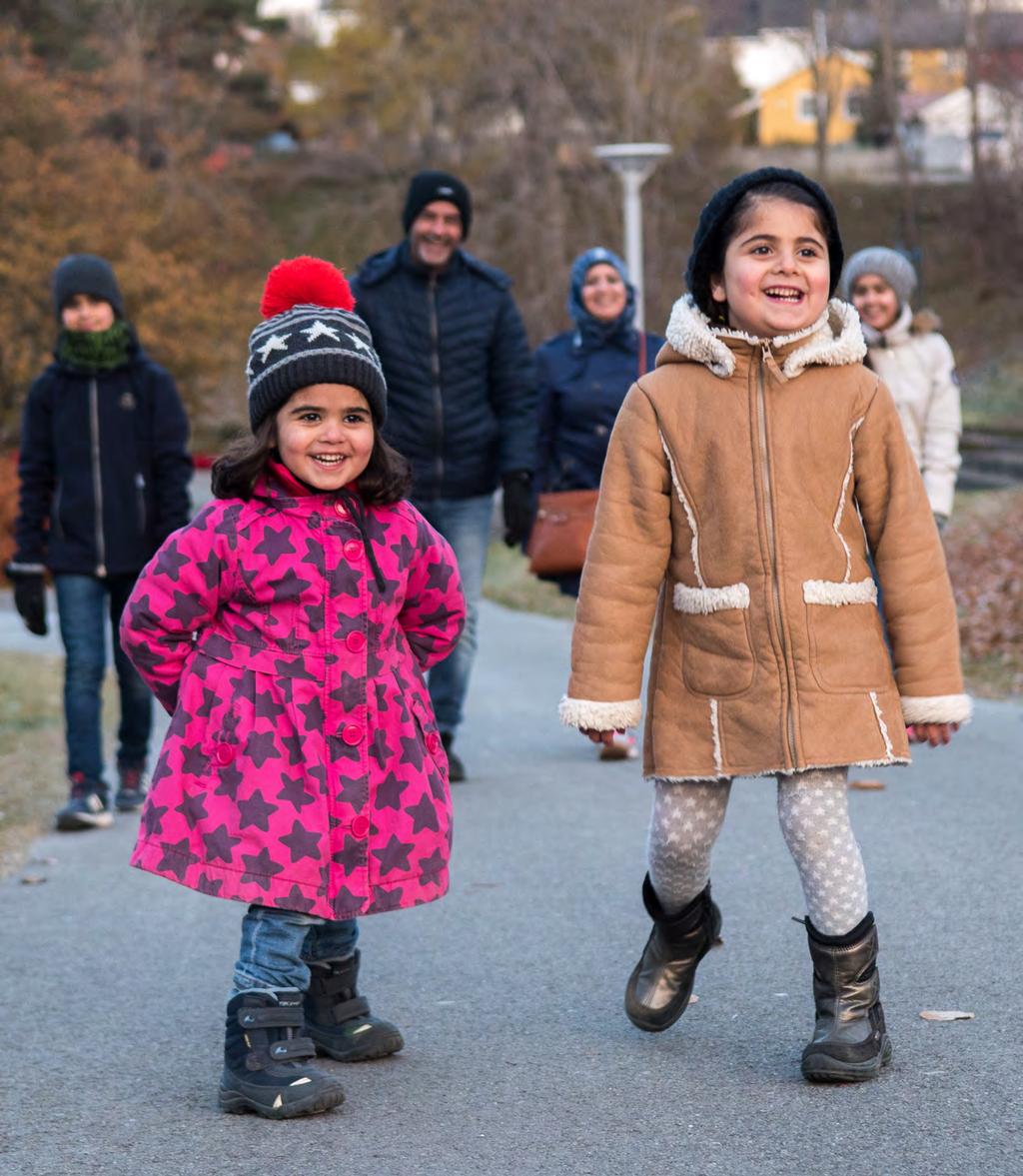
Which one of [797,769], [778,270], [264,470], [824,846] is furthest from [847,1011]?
[264,470]

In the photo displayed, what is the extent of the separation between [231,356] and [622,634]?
37459 millimetres

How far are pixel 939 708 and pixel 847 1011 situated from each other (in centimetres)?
66

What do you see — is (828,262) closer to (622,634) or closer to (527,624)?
(622,634)

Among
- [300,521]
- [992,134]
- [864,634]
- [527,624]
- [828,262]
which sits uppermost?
[992,134]

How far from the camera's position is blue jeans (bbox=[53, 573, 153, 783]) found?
777 centimetres

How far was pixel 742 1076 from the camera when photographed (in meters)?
4.18

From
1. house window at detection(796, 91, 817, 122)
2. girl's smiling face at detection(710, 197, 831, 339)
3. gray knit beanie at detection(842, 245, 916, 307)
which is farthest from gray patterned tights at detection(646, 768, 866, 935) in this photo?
house window at detection(796, 91, 817, 122)

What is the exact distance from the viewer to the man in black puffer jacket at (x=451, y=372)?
783 cm

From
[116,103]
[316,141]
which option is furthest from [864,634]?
[316,141]

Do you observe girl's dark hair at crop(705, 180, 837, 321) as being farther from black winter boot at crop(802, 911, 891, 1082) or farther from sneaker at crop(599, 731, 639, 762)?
sneaker at crop(599, 731, 639, 762)

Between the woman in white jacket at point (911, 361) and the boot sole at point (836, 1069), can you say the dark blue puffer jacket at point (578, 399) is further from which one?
the boot sole at point (836, 1069)

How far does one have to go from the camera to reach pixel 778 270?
4238mm

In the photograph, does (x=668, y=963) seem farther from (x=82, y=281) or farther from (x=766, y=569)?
(x=82, y=281)

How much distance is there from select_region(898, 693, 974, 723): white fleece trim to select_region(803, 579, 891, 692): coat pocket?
86mm
